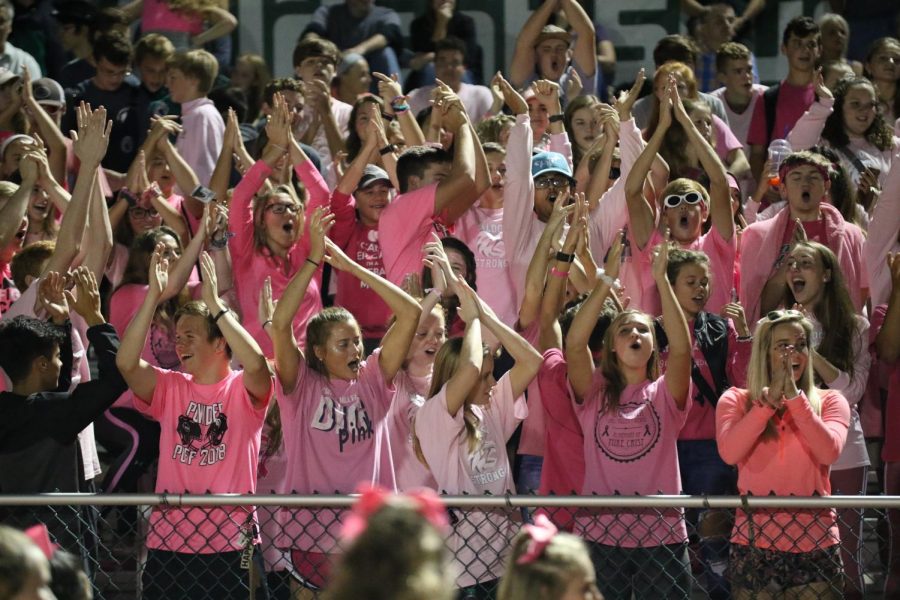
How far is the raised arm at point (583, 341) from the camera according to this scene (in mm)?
6145

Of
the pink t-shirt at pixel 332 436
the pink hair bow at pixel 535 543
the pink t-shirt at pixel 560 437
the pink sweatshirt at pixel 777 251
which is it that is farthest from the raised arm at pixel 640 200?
the pink hair bow at pixel 535 543

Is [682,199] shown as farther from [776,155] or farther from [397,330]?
[397,330]

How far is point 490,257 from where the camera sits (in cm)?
763

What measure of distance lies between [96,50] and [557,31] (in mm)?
2935

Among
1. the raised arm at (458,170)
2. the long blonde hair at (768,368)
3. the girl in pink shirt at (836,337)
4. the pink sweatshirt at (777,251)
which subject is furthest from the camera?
the pink sweatshirt at (777,251)

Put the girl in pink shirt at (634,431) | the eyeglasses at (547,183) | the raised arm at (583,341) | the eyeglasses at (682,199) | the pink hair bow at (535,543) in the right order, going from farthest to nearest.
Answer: the eyeglasses at (547,183) → the eyeglasses at (682,199) → the raised arm at (583,341) → the girl in pink shirt at (634,431) → the pink hair bow at (535,543)

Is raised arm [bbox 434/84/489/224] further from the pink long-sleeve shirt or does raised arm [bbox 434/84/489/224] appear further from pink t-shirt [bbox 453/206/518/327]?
the pink long-sleeve shirt

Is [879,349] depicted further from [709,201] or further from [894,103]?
[894,103]

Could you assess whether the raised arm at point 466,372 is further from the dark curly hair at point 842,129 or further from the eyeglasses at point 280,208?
the dark curly hair at point 842,129

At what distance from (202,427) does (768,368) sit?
2201mm

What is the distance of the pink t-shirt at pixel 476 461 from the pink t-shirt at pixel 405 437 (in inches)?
9.3

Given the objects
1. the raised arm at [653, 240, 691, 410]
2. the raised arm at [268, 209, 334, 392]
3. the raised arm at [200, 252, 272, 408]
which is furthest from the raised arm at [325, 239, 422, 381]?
the raised arm at [653, 240, 691, 410]

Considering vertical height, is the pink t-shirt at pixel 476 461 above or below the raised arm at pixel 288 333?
below

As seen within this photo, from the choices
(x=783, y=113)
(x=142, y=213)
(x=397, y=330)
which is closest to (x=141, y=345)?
(x=397, y=330)
